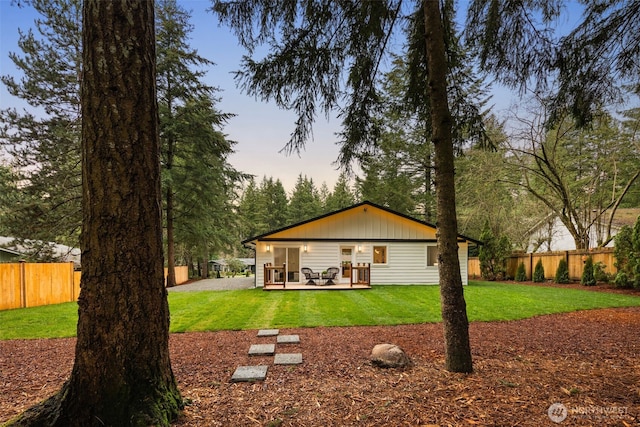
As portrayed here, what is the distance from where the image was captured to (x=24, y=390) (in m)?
3.02

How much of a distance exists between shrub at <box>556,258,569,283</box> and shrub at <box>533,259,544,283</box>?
0.87 m

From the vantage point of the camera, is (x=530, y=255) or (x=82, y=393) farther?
(x=530, y=255)

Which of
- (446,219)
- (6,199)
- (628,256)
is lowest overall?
(628,256)

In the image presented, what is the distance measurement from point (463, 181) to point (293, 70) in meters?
15.7

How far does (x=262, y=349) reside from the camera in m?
4.37

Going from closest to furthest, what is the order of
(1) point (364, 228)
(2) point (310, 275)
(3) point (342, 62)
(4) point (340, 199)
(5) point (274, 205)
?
(3) point (342, 62)
(2) point (310, 275)
(1) point (364, 228)
(4) point (340, 199)
(5) point (274, 205)

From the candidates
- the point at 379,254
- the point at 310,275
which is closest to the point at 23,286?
the point at 310,275

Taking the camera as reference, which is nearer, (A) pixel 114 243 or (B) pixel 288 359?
(A) pixel 114 243

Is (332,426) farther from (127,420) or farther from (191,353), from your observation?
(191,353)

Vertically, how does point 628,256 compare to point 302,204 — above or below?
below

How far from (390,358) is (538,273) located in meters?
14.6

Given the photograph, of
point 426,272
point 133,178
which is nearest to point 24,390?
point 133,178

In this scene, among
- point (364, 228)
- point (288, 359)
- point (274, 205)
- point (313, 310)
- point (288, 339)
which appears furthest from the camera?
point (274, 205)

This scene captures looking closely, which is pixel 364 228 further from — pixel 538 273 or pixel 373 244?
pixel 538 273
